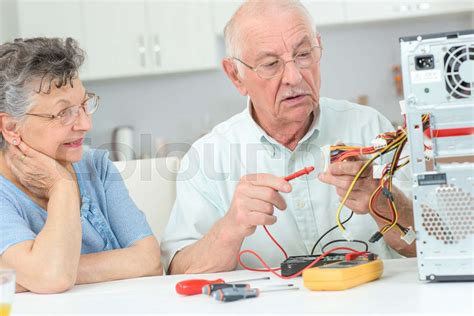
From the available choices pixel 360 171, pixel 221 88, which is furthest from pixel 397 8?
pixel 360 171

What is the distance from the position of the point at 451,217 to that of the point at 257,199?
442 mm

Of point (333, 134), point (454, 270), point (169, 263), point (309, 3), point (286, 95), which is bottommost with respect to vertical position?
point (169, 263)

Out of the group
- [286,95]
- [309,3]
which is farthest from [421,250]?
[309,3]

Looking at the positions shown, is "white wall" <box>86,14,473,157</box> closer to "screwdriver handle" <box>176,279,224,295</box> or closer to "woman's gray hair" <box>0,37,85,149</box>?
"woman's gray hair" <box>0,37,85,149</box>

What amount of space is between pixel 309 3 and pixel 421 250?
2.88 metres

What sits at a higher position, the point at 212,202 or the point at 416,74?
the point at 416,74

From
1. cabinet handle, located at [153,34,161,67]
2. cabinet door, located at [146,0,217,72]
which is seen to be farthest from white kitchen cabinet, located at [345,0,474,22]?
cabinet handle, located at [153,34,161,67]

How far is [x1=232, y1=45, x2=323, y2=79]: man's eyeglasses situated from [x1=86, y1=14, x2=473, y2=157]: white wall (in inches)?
87.7

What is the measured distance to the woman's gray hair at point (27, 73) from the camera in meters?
1.72

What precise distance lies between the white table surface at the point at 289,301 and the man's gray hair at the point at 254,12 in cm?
79

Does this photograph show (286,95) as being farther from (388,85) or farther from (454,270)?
(388,85)

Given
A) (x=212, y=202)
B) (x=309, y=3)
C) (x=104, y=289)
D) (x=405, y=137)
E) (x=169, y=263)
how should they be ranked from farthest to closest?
(x=309, y=3) → (x=212, y=202) → (x=169, y=263) → (x=104, y=289) → (x=405, y=137)

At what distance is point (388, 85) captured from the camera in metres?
4.03

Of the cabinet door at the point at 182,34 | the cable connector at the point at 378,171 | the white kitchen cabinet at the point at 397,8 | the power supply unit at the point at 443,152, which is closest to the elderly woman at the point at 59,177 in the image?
the cable connector at the point at 378,171
